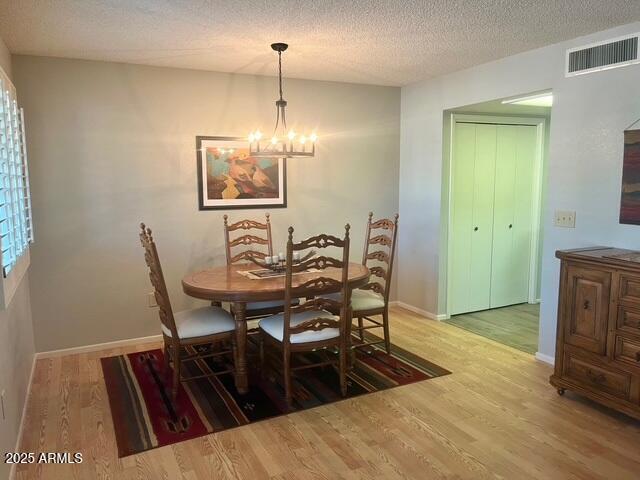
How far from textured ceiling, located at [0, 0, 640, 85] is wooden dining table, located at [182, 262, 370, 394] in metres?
1.61

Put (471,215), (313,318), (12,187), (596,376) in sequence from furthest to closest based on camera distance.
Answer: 1. (471,215)
2. (313,318)
3. (596,376)
4. (12,187)

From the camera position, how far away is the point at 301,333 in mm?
3057

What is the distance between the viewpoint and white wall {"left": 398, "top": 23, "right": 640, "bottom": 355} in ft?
10.3

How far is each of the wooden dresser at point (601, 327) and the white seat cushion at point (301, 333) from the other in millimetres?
1445

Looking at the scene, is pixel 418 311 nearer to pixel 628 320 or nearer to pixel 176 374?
pixel 628 320

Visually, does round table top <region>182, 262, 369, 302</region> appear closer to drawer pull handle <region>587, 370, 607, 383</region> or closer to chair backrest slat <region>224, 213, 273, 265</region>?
chair backrest slat <region>224, 213, 273, 265</region>

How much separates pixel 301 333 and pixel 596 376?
1.78 meters

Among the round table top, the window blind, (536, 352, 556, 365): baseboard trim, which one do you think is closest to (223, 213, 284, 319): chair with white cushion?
the round table top

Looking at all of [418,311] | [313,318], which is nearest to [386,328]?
[313,318]

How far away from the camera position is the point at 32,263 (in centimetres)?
375

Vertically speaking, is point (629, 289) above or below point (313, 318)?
above

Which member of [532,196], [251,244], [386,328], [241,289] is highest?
[532,196]

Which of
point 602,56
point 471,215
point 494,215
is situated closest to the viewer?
point 602,56

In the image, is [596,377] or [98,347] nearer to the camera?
[596,377]
